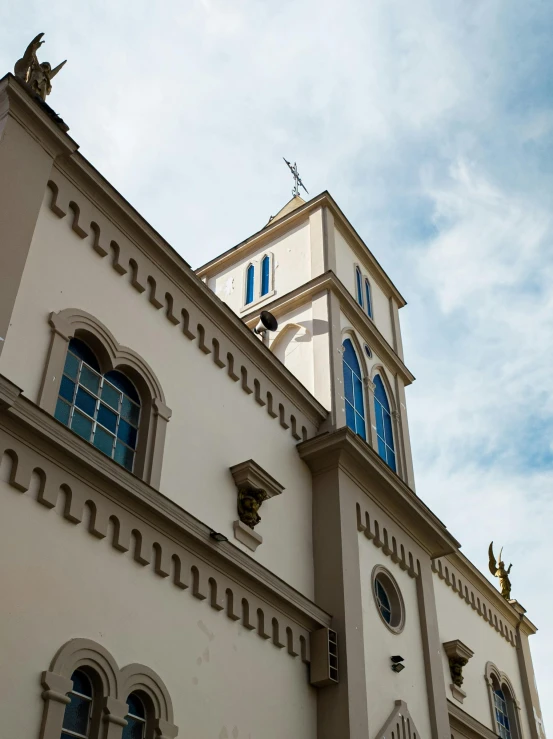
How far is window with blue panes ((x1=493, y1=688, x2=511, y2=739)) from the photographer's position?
16938 millimetres

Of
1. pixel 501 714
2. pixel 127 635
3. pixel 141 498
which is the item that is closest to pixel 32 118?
pixel 141 498

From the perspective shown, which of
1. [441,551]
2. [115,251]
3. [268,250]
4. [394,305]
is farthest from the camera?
[394,305]

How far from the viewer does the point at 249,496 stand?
10.9 m

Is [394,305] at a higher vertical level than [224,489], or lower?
higher

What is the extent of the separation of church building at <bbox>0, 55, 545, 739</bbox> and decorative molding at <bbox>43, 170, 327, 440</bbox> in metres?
0.03

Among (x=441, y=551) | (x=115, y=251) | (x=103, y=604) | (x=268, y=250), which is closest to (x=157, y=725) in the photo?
(x=103, y=604)

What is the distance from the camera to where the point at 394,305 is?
18922mm

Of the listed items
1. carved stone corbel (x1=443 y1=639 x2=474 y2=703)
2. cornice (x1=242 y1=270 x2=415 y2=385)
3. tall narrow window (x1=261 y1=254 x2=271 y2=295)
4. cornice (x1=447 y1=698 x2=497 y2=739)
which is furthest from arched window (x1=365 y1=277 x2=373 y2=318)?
cornice (x1=447 y1=698 x2=497 y2=739)

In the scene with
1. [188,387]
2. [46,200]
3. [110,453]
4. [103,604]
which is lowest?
[103,604]

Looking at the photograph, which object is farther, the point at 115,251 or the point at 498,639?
the point at 498,639

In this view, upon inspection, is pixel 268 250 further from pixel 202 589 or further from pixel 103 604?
pixel 103 604

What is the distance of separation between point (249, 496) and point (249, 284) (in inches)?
289

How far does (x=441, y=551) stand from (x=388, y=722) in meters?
4.07

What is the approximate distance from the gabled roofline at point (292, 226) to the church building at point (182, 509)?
2140 mm
